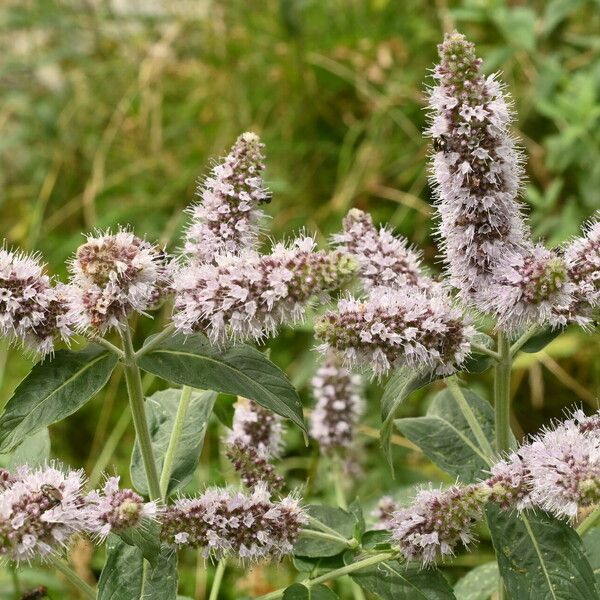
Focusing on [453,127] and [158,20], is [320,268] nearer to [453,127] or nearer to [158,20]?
[453,127]

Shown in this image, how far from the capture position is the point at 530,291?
Answer: 1.34 metres

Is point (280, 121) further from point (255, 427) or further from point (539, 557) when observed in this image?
point (539, 557)

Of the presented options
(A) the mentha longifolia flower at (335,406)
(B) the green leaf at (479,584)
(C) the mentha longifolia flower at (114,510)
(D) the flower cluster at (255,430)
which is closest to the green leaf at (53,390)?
(C) the mentha longifolia flower at (114,510)

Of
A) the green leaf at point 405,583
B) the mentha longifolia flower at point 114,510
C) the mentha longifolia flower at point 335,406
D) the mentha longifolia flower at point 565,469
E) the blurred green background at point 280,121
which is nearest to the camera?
the mentha longifolia flower at point 565,469

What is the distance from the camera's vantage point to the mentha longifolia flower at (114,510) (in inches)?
53.7

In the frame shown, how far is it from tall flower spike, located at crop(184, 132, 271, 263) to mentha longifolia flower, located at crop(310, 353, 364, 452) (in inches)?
27.8

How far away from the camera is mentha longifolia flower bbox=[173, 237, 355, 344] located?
132 centimetres

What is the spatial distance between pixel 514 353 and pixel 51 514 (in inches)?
30.4

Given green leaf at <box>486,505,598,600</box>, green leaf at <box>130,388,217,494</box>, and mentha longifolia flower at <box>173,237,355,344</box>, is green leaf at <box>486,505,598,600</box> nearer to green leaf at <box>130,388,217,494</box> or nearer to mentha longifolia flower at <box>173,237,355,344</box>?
mentha longifolia flower at <box>173,237,355,344</box>

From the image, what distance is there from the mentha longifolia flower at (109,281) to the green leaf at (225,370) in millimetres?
131

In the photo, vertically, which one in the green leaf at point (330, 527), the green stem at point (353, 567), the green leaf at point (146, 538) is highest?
the green leaf at point (330, 527)

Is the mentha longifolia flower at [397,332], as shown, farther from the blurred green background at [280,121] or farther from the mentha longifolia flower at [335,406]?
the blurred green background at [280,121]

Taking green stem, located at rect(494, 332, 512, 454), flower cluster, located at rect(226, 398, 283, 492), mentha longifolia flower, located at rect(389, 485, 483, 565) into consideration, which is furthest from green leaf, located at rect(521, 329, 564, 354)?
flower cluster, located at rect(226, 398, 283, 492)

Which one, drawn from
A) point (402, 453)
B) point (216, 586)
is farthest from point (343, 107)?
point (216, 586)
